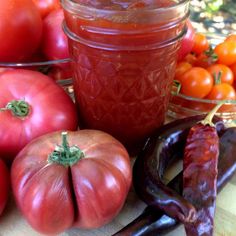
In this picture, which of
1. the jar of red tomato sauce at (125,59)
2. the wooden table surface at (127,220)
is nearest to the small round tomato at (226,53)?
the jar of red tomato sauce at (125,59)

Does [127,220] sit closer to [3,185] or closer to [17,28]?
[3,185]

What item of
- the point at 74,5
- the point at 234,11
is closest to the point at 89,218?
the point at 74,5

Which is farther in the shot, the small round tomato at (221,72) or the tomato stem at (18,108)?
the small round tomato at (221,72)

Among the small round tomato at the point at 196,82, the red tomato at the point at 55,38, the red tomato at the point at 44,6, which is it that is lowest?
the small round tomato at the point at 196,82

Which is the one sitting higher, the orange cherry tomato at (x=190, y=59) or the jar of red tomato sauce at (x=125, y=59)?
the jar of red tomato sauce at (x=125, y=59)

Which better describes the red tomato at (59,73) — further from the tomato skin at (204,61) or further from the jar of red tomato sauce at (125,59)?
the tomato skin at (204,61)

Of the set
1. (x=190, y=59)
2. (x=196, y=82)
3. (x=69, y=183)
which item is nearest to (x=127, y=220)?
(x=69, y=183)

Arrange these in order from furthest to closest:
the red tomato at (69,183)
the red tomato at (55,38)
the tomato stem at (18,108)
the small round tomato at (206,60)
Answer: the small round tomato at (206,60), the red tomato at (55,38), the tomato stem at (18,108), the red tomato at (69,183)

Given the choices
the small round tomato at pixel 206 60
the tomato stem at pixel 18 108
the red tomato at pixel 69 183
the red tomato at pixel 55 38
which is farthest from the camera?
the small round tomato at pixel 206 60

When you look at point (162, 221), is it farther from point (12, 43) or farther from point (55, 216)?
point (12, 43)
